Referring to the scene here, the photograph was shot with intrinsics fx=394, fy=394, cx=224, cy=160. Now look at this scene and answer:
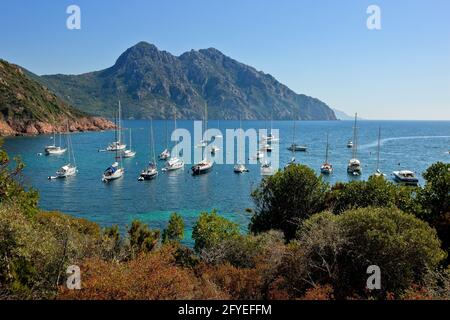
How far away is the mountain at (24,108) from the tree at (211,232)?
14074 cm

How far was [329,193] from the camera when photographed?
3822cm

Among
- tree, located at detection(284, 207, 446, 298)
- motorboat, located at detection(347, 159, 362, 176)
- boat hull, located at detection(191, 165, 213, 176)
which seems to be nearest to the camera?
tree, located at detection(284, 207, 446, 298)

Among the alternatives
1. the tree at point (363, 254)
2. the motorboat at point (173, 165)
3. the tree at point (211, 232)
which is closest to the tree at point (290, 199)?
the tree at point (211, 232)

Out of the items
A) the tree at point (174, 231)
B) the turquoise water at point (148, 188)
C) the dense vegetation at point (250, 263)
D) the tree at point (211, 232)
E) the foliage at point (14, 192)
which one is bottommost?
the turquoise water at point (148, 188)

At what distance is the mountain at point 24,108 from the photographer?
15825 centimetres

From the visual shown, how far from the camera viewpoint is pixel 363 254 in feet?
66.5

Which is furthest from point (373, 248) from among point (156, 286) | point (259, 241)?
point (156, 286)

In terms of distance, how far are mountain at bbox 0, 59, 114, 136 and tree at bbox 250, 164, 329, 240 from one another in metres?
141

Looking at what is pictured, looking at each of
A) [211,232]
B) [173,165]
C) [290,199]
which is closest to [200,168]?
[173,165]

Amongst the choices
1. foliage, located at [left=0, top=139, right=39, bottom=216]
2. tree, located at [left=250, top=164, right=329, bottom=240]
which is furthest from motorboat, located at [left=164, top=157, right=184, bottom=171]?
foliage, located at [left=0, top=139, right=39, bottom=216]

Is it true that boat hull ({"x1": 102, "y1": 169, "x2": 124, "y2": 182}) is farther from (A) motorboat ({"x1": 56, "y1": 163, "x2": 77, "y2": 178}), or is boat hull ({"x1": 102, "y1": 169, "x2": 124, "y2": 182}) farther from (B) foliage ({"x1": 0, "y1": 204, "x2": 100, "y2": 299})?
(B) foliage ({"x1": 0, "y1": 204, "x2": 100, "y2": 299})

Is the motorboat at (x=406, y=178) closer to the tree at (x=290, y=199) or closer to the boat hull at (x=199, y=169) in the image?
the boat hull at (x=199, y=169)

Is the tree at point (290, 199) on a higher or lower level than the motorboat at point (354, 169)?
higher

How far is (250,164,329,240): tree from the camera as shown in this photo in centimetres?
3619
